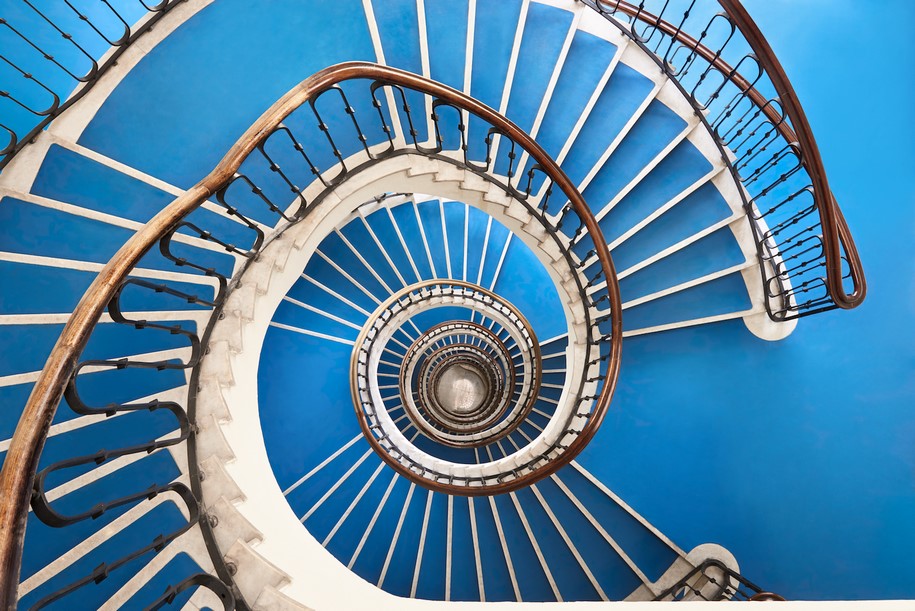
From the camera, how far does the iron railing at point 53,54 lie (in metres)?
2.52

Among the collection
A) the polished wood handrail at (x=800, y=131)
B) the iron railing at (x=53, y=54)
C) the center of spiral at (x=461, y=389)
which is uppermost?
the polished wood handrail at (x=800, y=131)

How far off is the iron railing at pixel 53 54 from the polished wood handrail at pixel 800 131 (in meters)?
3.50

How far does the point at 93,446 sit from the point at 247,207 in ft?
5.93

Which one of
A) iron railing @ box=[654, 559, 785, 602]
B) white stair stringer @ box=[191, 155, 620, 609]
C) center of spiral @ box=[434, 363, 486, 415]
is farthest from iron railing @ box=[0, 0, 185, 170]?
center of spiral @ box=[434, 363, 486, 415]

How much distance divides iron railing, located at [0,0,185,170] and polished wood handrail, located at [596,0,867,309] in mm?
3498

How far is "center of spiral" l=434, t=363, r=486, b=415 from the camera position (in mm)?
10906

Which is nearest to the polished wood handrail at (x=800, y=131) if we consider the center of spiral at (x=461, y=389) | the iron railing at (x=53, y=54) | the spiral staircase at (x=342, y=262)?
the spiral staircase at (x=342, y=262)

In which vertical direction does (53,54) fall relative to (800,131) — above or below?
below

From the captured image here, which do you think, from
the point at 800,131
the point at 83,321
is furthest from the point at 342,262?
the point at 800,131

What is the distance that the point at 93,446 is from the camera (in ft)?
8.49

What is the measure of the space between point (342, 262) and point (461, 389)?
20.4ft

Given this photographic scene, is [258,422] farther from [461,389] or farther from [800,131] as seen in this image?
[461,389]

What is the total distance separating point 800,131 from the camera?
275 centimetres

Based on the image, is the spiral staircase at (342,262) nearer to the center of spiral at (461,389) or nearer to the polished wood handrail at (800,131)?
the polished wood handrail at (800,131)
